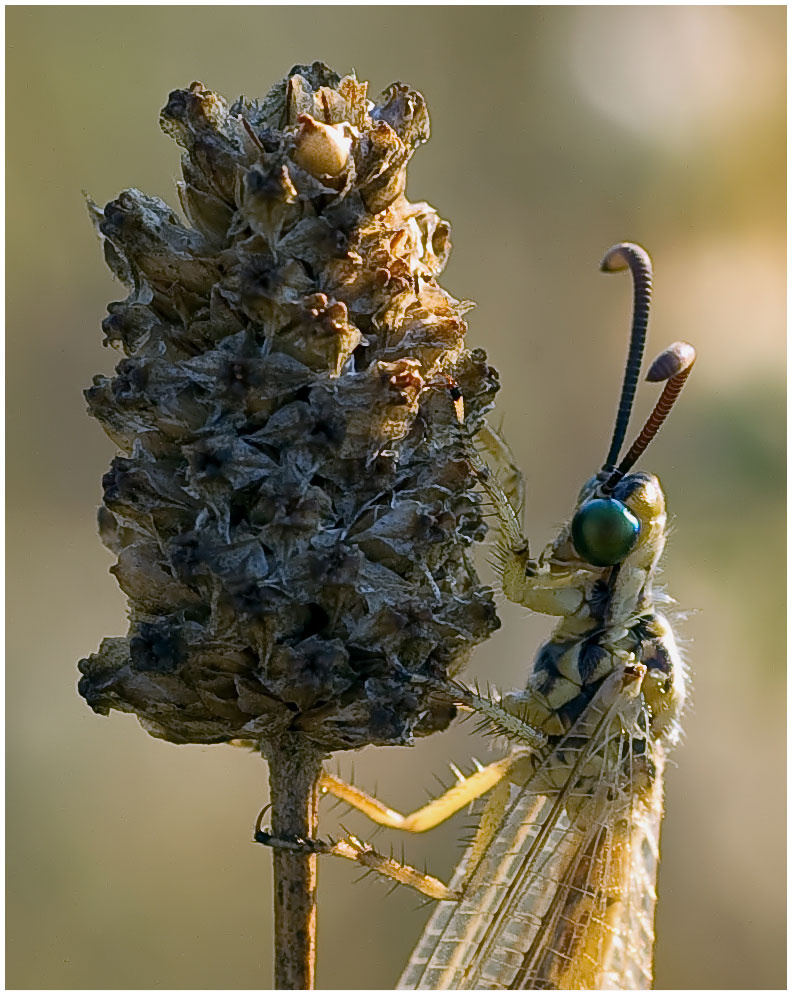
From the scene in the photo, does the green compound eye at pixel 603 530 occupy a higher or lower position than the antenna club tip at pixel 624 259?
lower

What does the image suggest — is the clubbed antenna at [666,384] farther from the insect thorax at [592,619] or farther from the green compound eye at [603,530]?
the green compound eye at [603,530]

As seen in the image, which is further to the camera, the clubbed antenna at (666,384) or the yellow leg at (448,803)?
the yellow leg at (448,803)

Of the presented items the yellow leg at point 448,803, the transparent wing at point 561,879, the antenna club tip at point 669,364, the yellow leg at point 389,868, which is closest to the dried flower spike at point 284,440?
the yellow leg at point 389,868

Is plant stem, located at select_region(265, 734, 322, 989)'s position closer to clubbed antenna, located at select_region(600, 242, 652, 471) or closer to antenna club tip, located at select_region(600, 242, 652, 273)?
clubbed antenna, located at select_region(600, 242, 652, 471)

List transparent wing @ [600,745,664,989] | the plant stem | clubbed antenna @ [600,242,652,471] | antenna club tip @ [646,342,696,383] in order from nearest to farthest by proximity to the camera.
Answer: the plant stem, antenna club tip @ [646,342,696,383], clubbed antenna @ [600,242,652,471], transparent wing @ [600,745,664,989]

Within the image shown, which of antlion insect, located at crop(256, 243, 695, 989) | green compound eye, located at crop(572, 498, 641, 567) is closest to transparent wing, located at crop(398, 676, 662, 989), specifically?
antlion insect, located at crop(256, 243, 695, 989)

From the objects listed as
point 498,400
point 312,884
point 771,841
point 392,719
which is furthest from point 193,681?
point 771,841

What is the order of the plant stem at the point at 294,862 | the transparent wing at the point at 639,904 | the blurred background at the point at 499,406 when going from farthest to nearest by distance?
the blurred background at the point at 499,406 → the transparent wing at the point at 639,904 → the plant stem at the point at 294,862
